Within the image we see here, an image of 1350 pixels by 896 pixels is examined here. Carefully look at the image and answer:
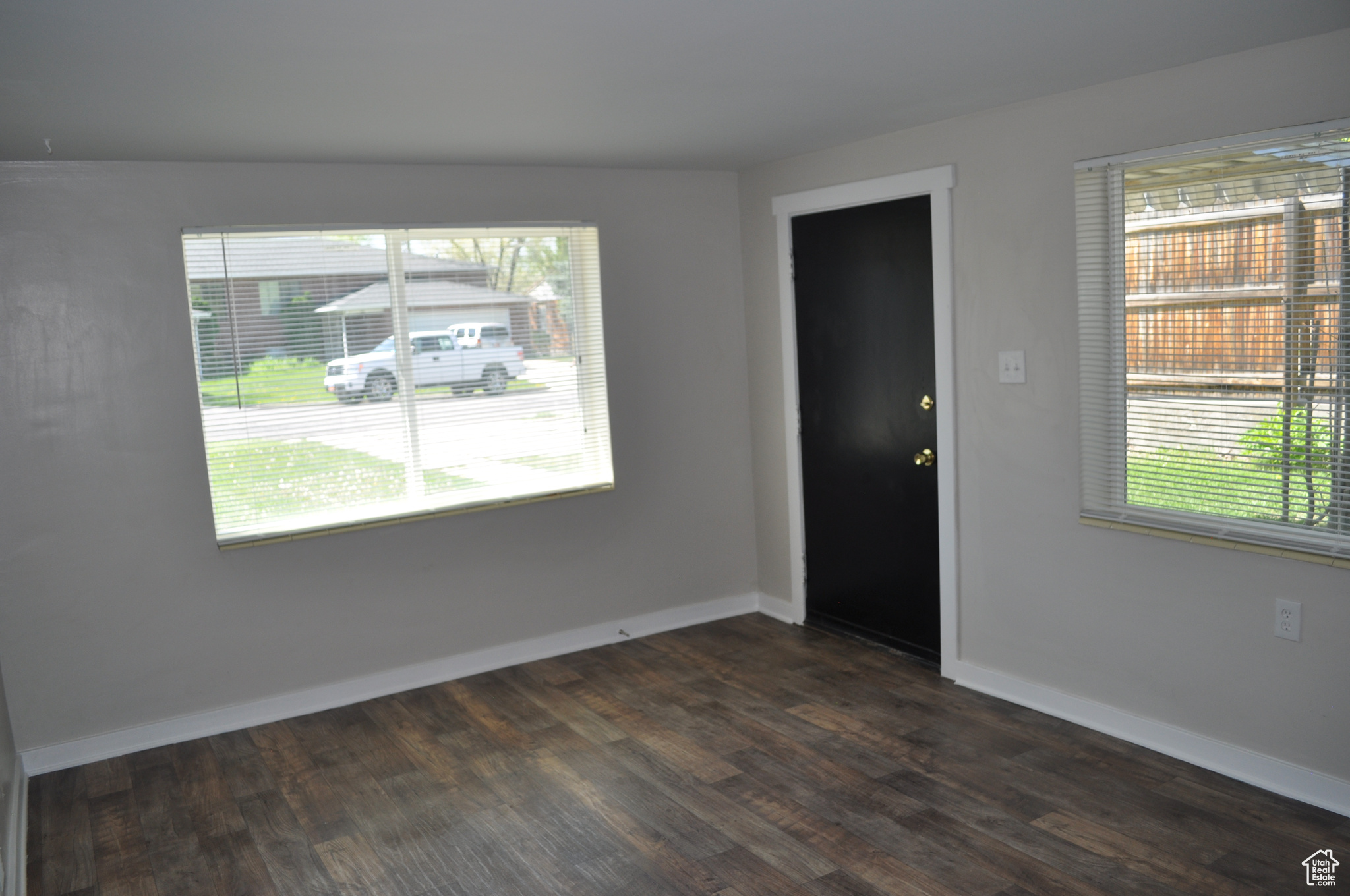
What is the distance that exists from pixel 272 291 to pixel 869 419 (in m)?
2.67

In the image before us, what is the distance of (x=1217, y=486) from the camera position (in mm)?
3133

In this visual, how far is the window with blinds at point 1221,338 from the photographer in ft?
9.20

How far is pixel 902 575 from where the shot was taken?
439cm

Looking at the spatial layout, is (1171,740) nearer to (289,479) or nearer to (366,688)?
(366,688)

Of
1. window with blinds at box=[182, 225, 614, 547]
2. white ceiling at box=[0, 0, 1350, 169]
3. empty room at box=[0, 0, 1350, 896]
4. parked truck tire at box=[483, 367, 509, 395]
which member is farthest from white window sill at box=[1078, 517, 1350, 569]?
parked truck tire at box=[483, 367, 509, 395]

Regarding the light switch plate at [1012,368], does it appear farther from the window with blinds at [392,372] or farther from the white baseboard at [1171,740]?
the window with blinds at [392,372]

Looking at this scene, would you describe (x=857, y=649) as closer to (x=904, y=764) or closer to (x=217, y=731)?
(x=904, y=764)

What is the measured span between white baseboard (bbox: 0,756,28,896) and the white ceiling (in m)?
2.16

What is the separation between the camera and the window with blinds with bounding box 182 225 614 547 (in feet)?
13.0

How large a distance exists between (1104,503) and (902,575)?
3.69 feet

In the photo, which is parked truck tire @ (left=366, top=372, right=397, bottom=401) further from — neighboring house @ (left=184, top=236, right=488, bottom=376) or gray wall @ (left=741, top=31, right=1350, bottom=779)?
gray wall @ (left=741, top=31, right=1350, bottom=779)

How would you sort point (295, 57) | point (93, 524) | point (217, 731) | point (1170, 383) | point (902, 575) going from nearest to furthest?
point (295, 57) < point (1170, 383) < point (93, 524) < point (217, 731) < point (902, 575)

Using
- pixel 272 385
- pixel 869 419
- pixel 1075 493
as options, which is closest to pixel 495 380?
pixel 272 385

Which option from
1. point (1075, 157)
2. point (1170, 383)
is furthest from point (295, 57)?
point (1170, 383)
